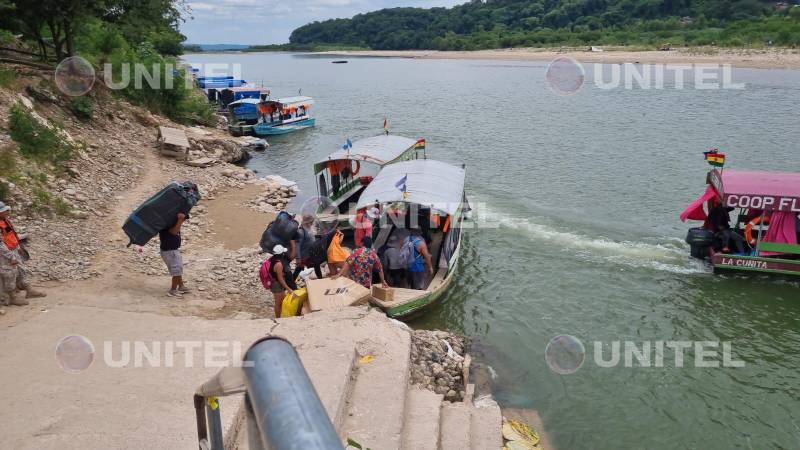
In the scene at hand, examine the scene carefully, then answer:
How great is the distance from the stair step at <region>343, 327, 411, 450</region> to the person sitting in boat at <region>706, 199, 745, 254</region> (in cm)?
898

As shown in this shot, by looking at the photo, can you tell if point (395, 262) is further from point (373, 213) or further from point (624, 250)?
point (624, 250)

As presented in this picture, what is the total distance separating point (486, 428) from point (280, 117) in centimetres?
3069

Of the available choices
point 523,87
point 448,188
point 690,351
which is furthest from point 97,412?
point 523,87

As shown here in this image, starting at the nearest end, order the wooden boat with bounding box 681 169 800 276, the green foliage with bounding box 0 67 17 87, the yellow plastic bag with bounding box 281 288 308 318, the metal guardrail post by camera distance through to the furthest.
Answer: the metal guardrail post, the yellow plastic bag with bounding box 281 288 308 318, the wooden boat with bounding box 681 169 800 276, the green foliage with bounding box 0 67 17 87

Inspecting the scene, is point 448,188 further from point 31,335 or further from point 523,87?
point 523,87

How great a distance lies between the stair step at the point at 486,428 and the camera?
7125 millimetres

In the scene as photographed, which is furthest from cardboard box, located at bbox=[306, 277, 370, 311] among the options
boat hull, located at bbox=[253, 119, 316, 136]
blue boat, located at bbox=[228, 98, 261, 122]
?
blue boat, located at bbox=[228, 98, 261, 122]

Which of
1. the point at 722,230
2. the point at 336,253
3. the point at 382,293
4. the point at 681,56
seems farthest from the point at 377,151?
the point at 681,56

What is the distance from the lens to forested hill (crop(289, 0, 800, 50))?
227 feet

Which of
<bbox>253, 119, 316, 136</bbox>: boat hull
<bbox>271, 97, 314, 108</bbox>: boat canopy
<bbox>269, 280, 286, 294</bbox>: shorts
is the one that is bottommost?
<bbox>269, 280, 286, 294</bbox>: shorts

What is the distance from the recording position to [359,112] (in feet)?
144

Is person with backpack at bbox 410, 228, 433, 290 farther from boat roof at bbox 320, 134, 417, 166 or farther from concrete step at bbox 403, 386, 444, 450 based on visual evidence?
boat roof at bbox 320, 134, 417, 166

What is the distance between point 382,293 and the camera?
10.6 meters

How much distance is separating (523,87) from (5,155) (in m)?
47.8
